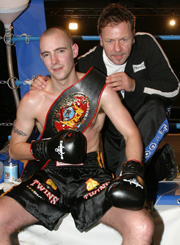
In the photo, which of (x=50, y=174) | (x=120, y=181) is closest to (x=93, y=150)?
(x=50, y=174)

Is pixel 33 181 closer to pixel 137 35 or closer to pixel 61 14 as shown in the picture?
pixel 137 35

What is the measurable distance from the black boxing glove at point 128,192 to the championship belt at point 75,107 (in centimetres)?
48

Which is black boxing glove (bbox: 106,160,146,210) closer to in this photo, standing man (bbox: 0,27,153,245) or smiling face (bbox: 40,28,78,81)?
standing man (bbox: 0,27,153,245)

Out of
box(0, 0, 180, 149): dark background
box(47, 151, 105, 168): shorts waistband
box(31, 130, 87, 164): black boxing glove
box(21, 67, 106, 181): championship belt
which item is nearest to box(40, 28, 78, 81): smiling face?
box(21, 67, 106, 181): championship belt

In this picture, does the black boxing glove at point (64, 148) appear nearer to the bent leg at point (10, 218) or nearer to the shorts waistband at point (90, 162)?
the shorts waistband at point (90, 162)

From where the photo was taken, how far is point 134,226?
1271 millimetres

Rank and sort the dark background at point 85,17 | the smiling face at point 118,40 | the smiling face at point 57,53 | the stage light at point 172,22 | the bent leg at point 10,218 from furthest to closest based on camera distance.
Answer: the stage light at point 172,22 < the dark background at point 85,17 < the smiling face at point 118,40 < the smiling face at point 57,53 < the bent leg at point 10,218

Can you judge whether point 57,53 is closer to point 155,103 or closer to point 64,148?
point 64,148

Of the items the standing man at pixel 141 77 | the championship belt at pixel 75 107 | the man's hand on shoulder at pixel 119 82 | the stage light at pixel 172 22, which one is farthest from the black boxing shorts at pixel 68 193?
the stage light at pixel 172 22

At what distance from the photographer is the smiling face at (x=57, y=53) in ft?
5.37

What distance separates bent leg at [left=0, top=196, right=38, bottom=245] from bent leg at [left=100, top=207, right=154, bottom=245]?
16.6 inches

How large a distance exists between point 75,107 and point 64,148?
0.32 m

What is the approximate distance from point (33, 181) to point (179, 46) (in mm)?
9549

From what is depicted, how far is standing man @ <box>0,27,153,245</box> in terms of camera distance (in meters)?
1.31
